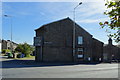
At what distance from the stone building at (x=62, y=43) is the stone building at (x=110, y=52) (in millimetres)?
8995

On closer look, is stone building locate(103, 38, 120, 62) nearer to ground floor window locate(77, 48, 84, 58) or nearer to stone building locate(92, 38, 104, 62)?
stone building locate(92, 38, 104, 62)

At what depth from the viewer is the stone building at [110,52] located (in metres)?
44.6

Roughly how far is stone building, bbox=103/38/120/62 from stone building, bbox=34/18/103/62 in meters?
9.00

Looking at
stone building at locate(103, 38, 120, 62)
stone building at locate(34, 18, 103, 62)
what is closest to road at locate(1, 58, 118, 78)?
stone building at locate(34, 18, 103, 62)

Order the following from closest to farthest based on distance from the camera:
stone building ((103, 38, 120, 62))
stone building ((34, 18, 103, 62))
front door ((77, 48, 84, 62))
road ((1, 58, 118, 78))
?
road ((1, 58, 118, 78)), stone building ((34, 18, 103, 62)), front door ((77, 48, 84, 62)), stone building ((103, 38, 120, 62))

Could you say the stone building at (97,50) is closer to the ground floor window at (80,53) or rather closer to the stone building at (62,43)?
the stone building at (62,43)

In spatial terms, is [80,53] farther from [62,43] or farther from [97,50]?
[97,50]

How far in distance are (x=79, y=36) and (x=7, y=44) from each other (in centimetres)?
6005

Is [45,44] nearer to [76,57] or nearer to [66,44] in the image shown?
[66,44]

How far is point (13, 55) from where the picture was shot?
4197cm

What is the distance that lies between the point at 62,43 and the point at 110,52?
20.7 m

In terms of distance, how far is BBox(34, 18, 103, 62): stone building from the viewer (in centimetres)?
3166

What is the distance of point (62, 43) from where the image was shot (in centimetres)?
3331

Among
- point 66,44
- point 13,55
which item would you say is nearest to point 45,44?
point 66,44
